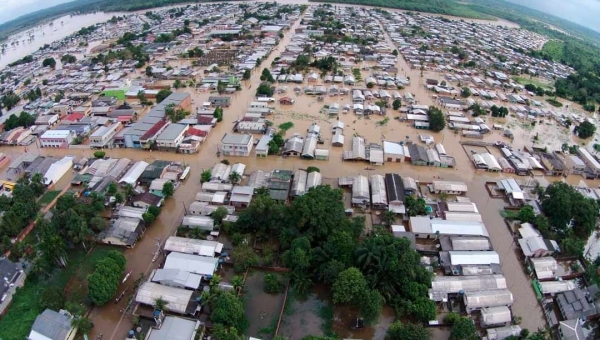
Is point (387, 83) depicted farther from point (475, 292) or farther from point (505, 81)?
point (475, 292)

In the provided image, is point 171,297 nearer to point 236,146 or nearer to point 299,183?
point 299,183

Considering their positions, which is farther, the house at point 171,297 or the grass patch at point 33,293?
the house at point 171,297

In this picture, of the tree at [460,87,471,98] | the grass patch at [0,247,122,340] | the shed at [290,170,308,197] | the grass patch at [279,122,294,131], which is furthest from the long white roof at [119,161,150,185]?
the tree at [460,87,471,98]

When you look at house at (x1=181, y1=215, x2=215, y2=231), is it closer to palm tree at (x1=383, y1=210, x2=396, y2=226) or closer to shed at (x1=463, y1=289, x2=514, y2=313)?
palm tree at (x1=383, y1=210, x2=396, y2=226)

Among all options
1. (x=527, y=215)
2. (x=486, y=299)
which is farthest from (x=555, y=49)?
(x=486, y=299)

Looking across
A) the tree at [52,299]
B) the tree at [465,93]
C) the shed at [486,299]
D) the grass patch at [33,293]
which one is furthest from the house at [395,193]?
the tree at [465,93]

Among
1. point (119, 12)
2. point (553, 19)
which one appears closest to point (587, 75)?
point (553, 19)

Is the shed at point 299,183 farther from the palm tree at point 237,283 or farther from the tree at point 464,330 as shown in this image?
the tree at point 464,330
